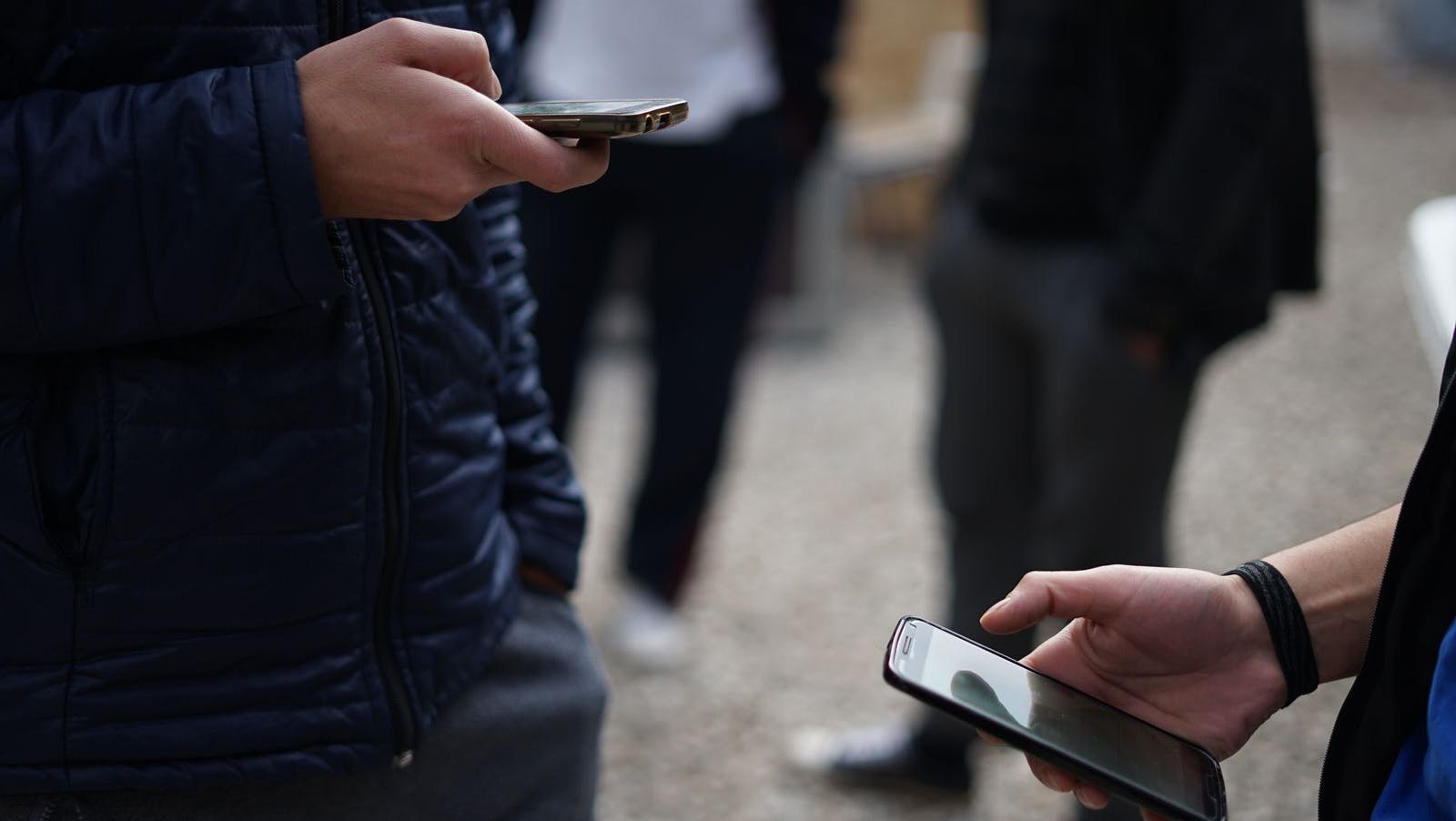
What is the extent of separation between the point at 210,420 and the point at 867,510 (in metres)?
3.26

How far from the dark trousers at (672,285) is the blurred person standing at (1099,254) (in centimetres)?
61

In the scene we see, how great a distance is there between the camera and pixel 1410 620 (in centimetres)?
101

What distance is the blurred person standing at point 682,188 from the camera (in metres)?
3.10

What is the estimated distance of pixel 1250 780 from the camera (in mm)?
2920

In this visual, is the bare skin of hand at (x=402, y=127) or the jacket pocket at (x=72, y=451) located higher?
the bare skin of hand at (x=402, y=127)

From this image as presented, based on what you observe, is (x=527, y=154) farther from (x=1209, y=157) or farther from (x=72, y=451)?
(x=1209, y=157)

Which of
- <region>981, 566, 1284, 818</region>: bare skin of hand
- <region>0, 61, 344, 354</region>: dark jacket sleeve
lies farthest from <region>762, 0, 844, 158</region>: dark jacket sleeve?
<region>0, 61, 344, 354</region>: dark jacket sleeve

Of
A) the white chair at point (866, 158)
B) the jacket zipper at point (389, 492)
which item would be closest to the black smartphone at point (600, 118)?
the jacket zipper at point (389, 492)

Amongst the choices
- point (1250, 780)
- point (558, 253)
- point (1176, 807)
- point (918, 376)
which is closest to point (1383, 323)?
point (918, 376)

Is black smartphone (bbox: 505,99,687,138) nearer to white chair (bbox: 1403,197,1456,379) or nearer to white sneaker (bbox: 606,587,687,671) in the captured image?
white chair (bbox: 1403,197,1456,379)

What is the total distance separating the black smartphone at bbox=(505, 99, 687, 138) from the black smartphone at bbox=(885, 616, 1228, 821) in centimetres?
45

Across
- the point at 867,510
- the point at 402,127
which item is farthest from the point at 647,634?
the point at 402,127

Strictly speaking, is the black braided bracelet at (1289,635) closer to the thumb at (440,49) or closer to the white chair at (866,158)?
the thumb at (440,49)

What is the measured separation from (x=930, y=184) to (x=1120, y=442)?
15.1ft
